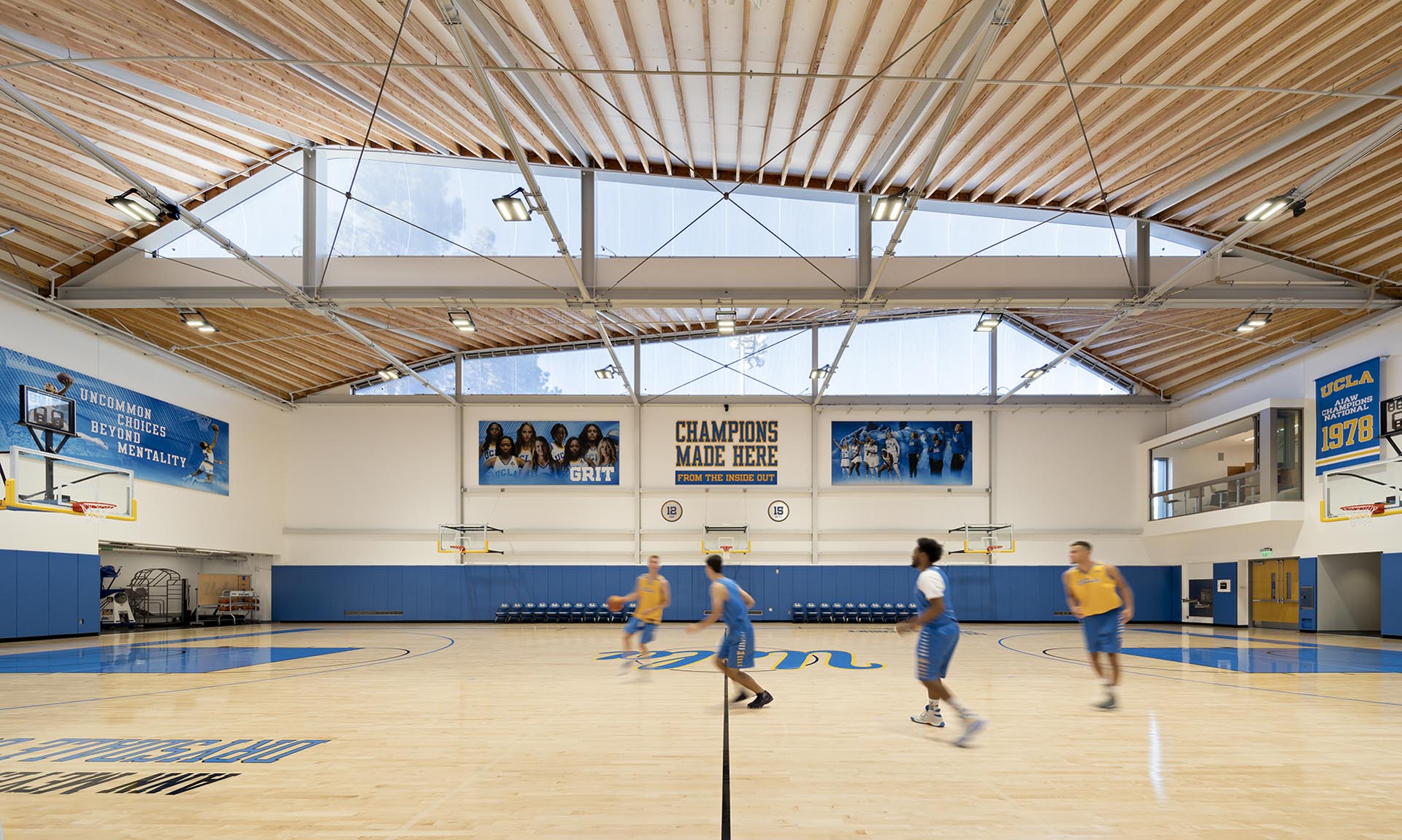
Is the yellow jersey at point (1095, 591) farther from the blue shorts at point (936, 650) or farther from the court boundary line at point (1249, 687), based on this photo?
the court boundary line at point (1249, 687)

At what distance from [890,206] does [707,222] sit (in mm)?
5755

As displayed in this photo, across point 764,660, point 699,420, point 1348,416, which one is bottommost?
point 764,660

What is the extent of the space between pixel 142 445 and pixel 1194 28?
24.3m

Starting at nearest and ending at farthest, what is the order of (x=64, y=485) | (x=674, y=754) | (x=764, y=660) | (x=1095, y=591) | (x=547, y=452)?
1. (x=674, y=754)
2. (x=1095, y=591)
3. (x=764, y=660)
4. (x=64, y=485)
5. (x=547, y=452)

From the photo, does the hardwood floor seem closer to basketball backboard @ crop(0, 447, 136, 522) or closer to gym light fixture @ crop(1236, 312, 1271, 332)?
basketball backboard @ crop(0, 447, 136, 522)

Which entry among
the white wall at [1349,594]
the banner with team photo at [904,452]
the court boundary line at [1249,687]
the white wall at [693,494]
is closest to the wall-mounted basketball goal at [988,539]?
the white wall at [693,494]

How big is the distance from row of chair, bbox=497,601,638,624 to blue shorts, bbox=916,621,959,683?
20.9 metres

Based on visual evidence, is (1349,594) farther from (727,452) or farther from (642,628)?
(642,628)

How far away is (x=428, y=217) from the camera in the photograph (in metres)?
19.6

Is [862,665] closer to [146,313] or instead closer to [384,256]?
[384,256]

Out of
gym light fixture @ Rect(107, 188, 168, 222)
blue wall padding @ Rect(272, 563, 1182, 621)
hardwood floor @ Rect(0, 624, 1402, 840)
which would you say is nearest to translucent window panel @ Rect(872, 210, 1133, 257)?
hardwood floor @ Rect(0, 624, 1402, 840)

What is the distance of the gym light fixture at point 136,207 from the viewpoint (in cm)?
1382

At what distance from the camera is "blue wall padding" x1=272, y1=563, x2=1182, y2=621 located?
93.0ft

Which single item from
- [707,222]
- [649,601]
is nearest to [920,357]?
[707,222]
